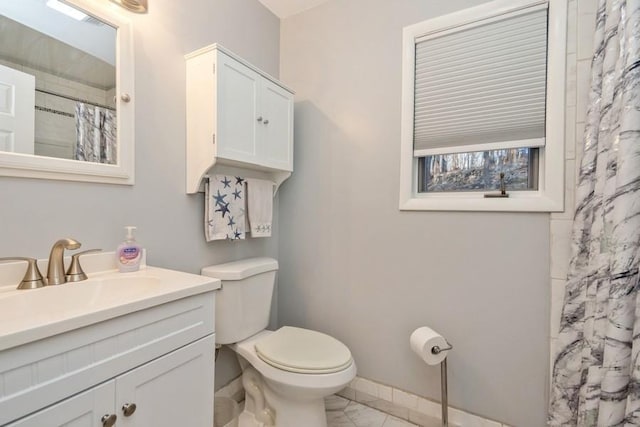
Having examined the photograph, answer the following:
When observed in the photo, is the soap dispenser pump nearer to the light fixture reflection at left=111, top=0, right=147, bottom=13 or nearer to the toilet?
the toilet

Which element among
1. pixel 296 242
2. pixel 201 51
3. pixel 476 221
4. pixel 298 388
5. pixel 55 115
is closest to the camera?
pixel 55 115

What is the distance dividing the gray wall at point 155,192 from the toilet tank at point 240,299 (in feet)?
0.55

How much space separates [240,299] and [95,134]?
901 millimetres

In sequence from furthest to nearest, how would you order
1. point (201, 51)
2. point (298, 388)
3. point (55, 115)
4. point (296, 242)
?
point (296, 242) → point (201, 51) → point (298, 388) → point (55, 115)

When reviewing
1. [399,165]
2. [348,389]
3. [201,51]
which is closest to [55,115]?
[201,51]

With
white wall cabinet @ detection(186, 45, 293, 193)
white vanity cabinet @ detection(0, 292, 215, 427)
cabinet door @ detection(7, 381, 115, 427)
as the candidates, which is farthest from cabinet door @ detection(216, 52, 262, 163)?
cabinet door @ detection(7, 381, 115, 427)

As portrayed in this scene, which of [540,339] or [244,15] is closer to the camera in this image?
[540,339]

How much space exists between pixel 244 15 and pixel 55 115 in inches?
46.1

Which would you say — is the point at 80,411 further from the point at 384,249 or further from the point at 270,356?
the point at 384,249

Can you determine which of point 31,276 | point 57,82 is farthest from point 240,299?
point 57,82

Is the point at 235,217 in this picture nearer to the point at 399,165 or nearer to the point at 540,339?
the point at 399,165

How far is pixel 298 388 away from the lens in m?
1.24

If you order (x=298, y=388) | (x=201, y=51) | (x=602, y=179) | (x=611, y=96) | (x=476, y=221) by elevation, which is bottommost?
(x=298, y=388)

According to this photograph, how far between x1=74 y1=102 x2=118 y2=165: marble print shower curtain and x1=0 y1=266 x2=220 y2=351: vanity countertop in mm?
435
